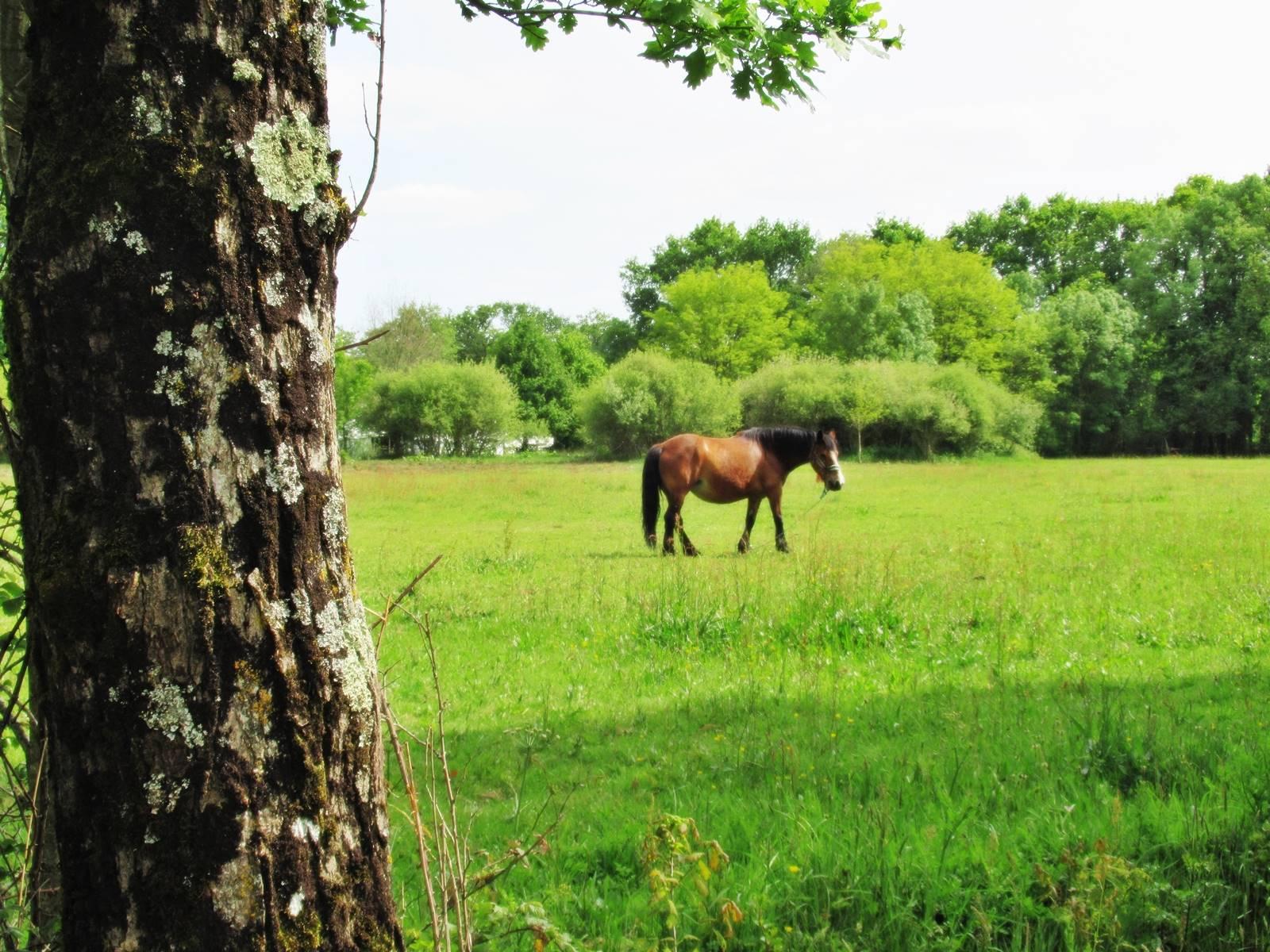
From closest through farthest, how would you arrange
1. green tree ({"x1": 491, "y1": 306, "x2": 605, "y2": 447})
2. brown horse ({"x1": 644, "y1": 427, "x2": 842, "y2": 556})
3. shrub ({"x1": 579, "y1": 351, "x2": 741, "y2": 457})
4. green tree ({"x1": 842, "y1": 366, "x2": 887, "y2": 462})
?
brown horse ({"x1": 644, "y1": 427, "x2": 842, "y2": 556}) < green tree ({"x1": 842, "y1": 366, "x2": 887, "y2": 462}) < shrub ({"x1": 579, "y1": 351, "x2": 741, "y2": 457}) < green tree ({"x1": 491, "y1": 306, "x2": 605, "y2": 447})

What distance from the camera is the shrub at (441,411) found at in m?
70.5

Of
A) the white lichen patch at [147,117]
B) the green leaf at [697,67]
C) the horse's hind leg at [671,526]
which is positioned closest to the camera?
the white lichen patch at [147,117]

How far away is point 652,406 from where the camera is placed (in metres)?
52.6

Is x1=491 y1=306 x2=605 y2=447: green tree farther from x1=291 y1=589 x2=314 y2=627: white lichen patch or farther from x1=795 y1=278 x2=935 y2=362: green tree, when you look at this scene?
x1=291 y1=589 x2=314 y2=627: white lichen patch

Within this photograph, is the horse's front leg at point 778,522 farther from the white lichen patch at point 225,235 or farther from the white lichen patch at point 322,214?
the white lichen patch at point 225,235

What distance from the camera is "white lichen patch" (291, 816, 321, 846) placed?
1.68 m

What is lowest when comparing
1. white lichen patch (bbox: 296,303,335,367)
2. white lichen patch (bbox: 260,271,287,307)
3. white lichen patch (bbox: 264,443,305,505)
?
white lichen patch (bbox: 264,443,305,505)

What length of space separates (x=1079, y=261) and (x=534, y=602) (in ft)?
286

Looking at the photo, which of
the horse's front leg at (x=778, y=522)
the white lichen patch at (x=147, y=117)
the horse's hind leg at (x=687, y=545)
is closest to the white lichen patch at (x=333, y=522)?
the white lichen patch at (x=147, y=117)

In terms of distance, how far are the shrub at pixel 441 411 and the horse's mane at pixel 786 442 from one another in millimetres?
55297

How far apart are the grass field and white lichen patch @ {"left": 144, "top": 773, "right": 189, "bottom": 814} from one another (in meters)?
1.54

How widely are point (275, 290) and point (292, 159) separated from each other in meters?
0.25

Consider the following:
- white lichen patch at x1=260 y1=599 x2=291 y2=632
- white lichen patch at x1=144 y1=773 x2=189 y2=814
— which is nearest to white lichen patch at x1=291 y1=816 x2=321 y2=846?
white lichen patch at x1=144 y1=773 x2=189 y2=814

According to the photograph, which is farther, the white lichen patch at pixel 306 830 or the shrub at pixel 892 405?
the shrub at pixel 892 405
